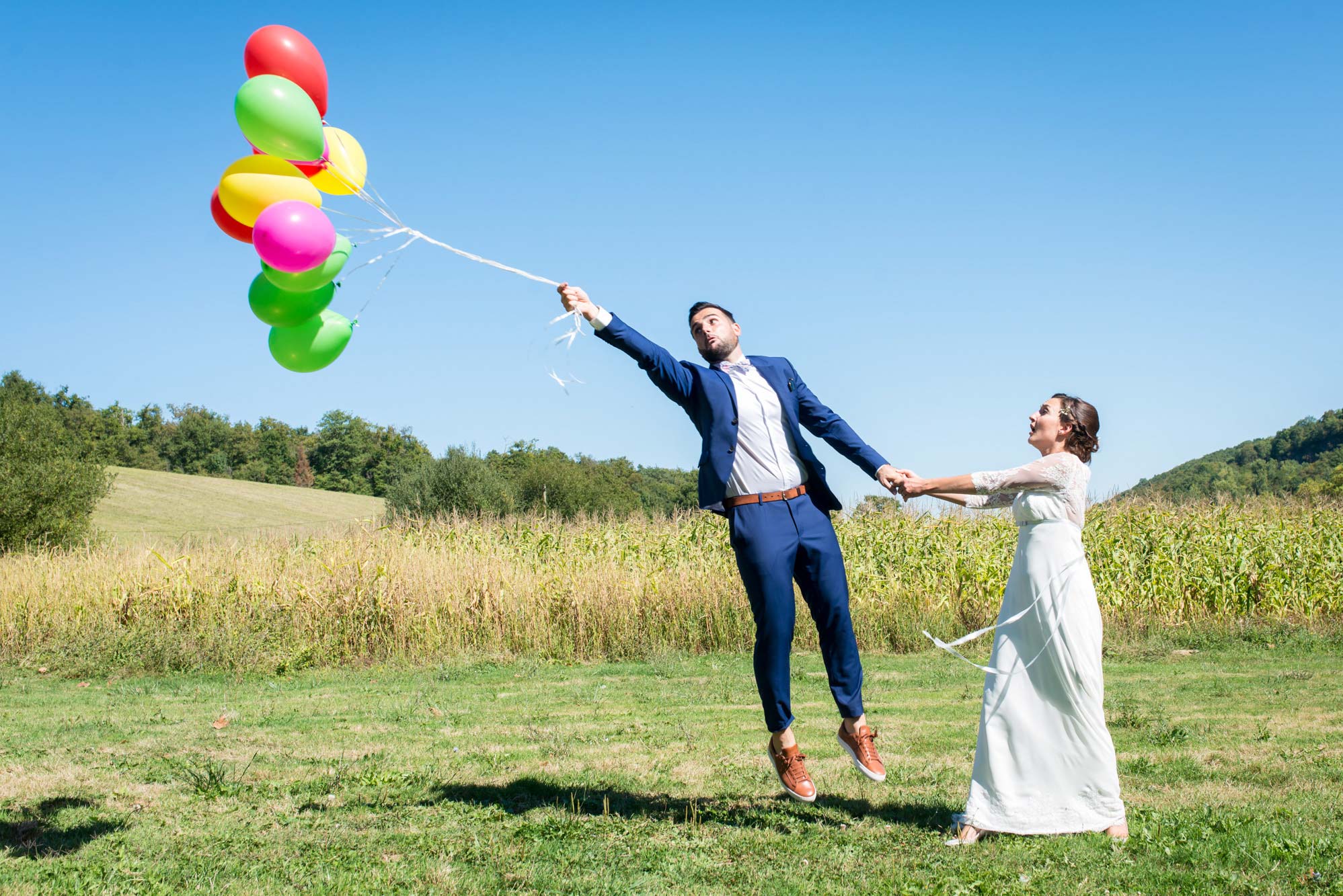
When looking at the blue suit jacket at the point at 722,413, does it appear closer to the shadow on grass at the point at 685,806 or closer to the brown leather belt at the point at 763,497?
the brown leather belt at the point at 763,497

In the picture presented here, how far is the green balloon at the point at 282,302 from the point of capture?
4.34 metres

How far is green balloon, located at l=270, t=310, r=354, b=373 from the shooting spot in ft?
14.8

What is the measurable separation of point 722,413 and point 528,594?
7667 mm

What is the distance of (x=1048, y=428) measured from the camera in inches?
168

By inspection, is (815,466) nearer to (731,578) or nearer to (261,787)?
(261,787)

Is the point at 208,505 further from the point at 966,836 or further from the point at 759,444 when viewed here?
the point at 966,836

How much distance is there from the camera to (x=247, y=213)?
4285 mm

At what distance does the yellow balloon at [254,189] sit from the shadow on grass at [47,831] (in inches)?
109

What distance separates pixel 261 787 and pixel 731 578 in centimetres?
766

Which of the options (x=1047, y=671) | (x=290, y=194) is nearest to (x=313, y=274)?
(x=290, y=194)

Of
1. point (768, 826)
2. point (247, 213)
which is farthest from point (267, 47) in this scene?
point (768, 826)

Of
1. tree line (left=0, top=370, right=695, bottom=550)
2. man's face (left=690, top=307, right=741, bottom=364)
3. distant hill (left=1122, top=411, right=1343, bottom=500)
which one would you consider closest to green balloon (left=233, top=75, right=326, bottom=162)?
Result: man's face (left=690, top=307, right=741, bottom=364)

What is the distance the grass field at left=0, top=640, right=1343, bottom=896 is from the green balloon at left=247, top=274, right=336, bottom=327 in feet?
7.48

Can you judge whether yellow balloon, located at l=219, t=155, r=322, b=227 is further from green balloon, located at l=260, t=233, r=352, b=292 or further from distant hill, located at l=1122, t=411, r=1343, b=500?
distant hill, located at l=1122, t=411, r=1343, b=500
